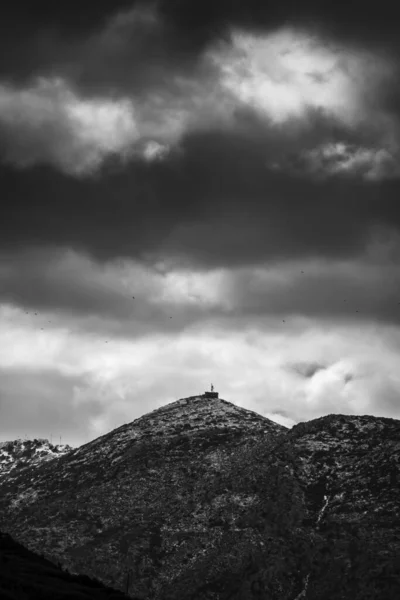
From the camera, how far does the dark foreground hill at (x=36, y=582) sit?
465 ft

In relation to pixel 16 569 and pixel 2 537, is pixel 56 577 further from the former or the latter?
pixel 2 537

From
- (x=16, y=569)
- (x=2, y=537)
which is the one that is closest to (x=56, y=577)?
(x=16, y=569)

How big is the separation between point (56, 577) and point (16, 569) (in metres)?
7.08

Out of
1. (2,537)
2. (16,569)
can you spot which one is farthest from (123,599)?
(2,537)

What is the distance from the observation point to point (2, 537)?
620ft

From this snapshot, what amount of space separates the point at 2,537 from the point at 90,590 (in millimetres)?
36505

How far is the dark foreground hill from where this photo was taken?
142 metres

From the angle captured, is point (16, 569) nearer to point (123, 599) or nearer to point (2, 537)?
point (123, 599)

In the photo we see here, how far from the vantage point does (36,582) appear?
15200 cm

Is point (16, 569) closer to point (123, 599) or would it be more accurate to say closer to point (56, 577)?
point (56, 577)

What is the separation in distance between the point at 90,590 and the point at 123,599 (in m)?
5.70

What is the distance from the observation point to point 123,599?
157625 millimetres

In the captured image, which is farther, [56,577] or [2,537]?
[2,537]

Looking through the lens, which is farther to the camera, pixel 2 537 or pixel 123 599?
pixel 2 537
